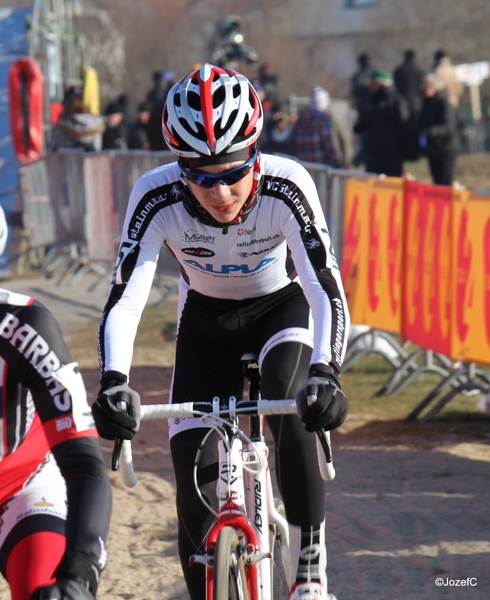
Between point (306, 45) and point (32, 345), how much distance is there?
184 feet

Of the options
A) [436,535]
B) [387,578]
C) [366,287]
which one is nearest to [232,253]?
[387,578]

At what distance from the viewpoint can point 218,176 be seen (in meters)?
3.38

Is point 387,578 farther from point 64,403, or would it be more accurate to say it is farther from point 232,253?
point 64,403

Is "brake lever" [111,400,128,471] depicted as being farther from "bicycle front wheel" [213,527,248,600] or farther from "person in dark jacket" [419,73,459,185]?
"person in dark jacket" [419,73,459,185]

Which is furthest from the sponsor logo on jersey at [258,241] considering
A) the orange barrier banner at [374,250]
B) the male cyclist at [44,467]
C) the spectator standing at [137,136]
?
the spectator standing at [137,136]

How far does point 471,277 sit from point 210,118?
12.6 feet

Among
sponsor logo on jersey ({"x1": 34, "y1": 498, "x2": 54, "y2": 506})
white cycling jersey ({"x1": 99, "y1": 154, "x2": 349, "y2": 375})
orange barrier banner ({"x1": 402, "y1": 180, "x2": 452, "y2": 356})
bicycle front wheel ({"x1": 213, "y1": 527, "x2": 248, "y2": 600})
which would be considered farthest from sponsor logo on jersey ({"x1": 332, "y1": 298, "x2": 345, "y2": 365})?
orange barrier banner ({"x1": 402, "y1": 180, "x2": 452, "y2": 356})

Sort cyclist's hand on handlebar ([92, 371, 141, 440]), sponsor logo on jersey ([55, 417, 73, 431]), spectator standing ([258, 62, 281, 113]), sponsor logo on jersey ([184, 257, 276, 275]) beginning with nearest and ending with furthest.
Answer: sponsor logo on jersey ([55, 417, 73, 431]) → cyclist's hand on handlebar ([92, 371, 141, 440]) → sponsor logo on jersey ([184, 257, 276, 275]) → spectator standing ([258, 62, 281, 113])

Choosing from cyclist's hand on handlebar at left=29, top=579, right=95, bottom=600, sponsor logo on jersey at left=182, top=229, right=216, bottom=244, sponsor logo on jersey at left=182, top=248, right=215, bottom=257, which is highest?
sponsor logo on jersey at left=182, top=229, right=216, bottom=244

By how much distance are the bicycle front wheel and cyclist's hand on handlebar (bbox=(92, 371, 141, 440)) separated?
0.44 meters

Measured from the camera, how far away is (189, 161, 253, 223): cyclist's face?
340cm

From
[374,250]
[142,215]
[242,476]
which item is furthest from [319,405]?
[374,250]

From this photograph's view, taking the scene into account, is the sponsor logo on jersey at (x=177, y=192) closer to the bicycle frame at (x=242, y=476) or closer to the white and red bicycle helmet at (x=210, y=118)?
the white and red bicycle helmet at (x=210, y=118)

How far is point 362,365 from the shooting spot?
29.8ft
